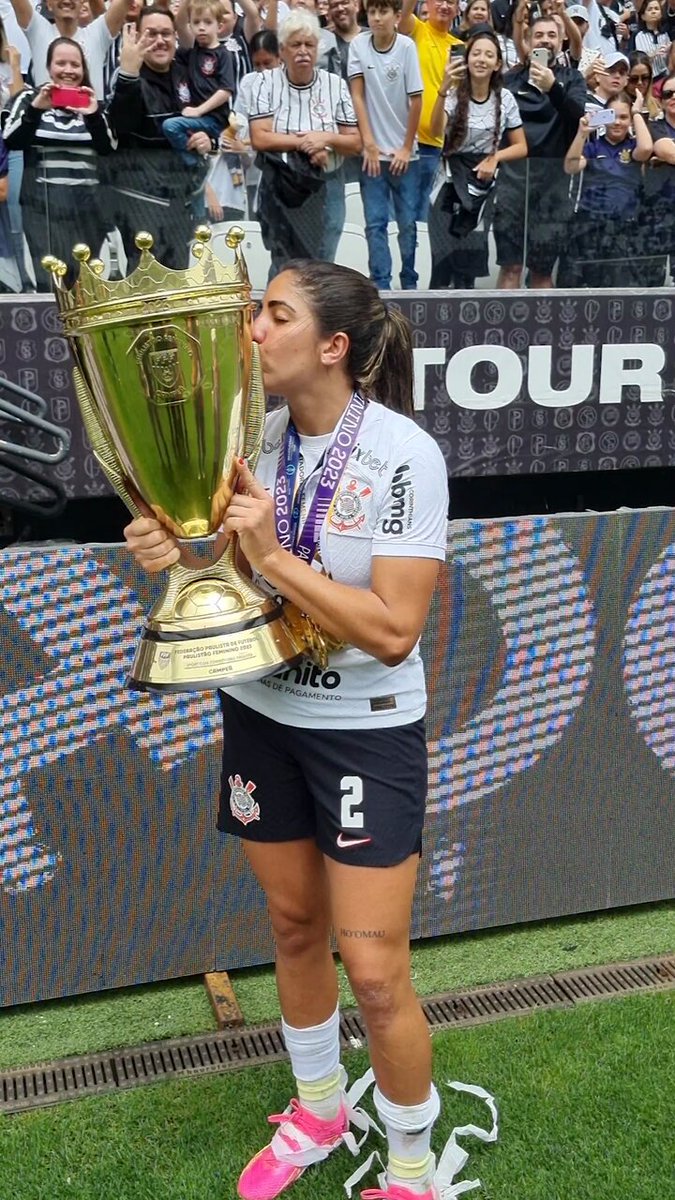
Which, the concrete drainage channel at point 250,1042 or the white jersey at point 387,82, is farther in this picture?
the white jersey at point 387,82

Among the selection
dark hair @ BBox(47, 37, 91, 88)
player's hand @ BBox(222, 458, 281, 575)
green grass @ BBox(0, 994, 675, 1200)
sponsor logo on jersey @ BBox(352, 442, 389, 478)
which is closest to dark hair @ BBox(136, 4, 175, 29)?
dark hair @ BBox(47, 37, 91, 88)

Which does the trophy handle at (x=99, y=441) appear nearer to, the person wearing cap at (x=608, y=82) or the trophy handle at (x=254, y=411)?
the trophy handle at (x=254, y=411)

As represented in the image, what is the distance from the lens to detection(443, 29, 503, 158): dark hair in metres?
4.83

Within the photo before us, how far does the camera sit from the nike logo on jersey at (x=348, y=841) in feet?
6.86

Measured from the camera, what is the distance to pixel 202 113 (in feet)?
16.1

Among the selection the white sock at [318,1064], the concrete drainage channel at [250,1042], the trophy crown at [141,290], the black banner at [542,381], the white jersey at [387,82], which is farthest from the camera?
the white jersey at [387,82]

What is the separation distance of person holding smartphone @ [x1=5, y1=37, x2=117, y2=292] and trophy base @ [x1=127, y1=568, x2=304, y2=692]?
229 centimetres

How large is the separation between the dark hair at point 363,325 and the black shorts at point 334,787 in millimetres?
643

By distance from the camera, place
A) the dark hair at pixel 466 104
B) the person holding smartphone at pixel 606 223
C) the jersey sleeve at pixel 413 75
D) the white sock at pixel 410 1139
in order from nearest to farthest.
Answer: the white sock at pixel 410 1139 < the person holding smartphone at pixel 606 223 < the dark hair at pixel 466 104 < the jersey sleeve at pixel 413 75

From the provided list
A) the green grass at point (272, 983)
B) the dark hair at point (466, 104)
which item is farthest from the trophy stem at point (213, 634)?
the dark hair at point (466, 104)

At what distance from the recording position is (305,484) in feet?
6.80

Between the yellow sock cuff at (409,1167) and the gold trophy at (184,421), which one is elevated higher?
the gold trophy at (184,421)

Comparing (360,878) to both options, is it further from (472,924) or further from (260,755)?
(472,924)

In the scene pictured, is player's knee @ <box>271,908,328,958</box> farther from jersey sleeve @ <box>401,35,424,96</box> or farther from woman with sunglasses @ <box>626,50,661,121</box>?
woman with sunglasses @ <box>626,50,661,121</box>
